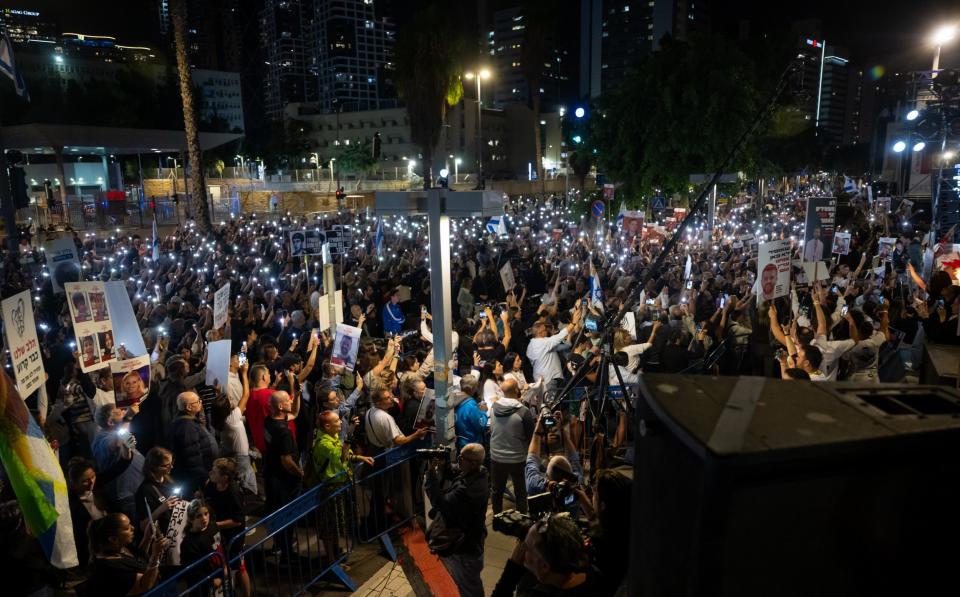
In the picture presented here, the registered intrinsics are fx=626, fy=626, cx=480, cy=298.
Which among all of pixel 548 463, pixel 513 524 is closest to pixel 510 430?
pixel 548 463

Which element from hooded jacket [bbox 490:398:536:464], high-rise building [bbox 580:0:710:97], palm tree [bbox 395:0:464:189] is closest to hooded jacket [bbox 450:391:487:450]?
hooded jacket [bbox 490:398:536:464]

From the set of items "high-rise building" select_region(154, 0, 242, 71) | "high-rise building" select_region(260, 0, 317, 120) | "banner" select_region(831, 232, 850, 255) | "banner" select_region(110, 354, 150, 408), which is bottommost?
"banner" select_region(110, 354, 150, 408)

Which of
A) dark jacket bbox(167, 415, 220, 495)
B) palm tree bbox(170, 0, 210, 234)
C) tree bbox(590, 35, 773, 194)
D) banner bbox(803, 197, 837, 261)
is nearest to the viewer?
dark jacket bbox(167, 415, 220, 495)

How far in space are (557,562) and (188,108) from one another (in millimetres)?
22627

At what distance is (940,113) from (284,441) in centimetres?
1700

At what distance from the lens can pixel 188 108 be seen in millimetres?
21578

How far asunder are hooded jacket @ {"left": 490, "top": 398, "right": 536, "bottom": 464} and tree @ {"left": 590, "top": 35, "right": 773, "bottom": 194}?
1720cm

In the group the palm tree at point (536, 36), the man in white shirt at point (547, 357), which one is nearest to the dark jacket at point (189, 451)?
the man in white shirt at point (547, 357)

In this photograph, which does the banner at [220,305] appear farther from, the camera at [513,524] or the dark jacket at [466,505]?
the camera at [513,524]

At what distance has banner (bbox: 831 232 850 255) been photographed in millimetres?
13891

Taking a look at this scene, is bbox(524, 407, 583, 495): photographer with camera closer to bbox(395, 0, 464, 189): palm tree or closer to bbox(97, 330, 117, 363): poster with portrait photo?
bbox(97, 330, 117, 363): poster with portrait photo

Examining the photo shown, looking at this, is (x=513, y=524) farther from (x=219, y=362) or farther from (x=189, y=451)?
(x=219, y=362)

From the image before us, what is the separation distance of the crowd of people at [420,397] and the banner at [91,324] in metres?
0.18

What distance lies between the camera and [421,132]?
150 ft
